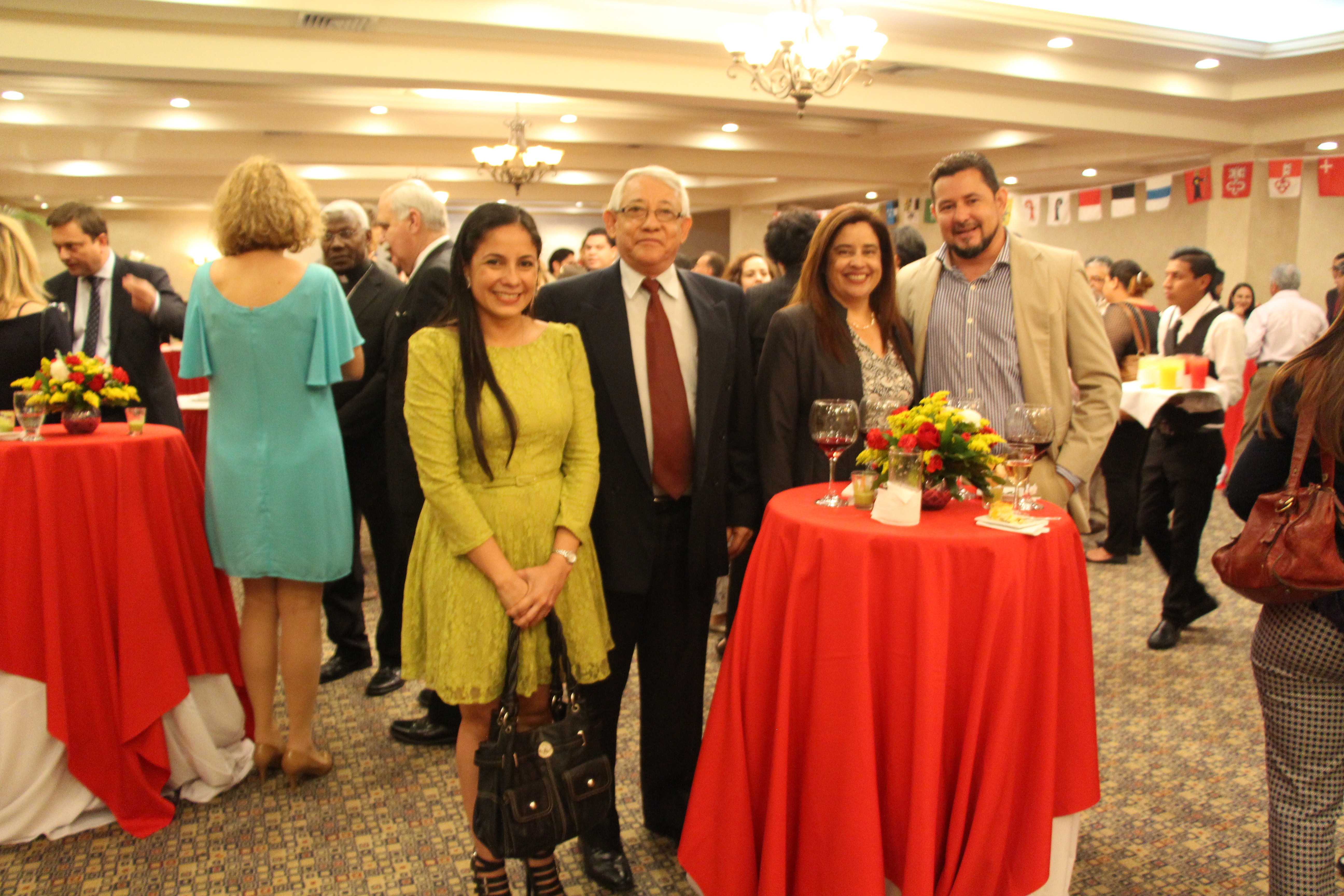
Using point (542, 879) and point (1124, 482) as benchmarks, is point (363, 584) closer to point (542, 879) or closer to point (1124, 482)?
point (542, 879)

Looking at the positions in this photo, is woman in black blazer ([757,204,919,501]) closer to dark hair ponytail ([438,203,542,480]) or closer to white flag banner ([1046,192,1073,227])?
dark hair ponytail ([438,203,542,480])

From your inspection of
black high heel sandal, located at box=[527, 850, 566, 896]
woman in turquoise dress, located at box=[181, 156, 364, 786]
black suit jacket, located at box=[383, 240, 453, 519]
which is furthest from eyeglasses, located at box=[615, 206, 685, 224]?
black high heel sandal, located at box=[527, 850, 566, 896]

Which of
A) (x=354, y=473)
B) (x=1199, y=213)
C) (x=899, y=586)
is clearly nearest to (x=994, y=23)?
(x=354, y=473)

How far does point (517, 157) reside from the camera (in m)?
10.4

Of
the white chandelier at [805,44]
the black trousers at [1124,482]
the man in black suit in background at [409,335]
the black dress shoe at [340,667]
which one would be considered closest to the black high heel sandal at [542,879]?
the man in black suit in background at [409,335]

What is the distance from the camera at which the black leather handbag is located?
1853 mm

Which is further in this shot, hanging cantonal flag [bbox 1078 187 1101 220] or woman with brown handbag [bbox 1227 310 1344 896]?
hanging cantonal flag [bbox 1078 187 1101 220]

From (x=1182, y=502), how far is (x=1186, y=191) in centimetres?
1025

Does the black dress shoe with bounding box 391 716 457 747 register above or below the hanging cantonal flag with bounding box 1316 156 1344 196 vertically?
below

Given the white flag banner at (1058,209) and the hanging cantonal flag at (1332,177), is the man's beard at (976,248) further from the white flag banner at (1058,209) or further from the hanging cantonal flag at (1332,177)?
the white flag banner at (1058,209)

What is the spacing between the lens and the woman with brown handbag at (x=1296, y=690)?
183 cm

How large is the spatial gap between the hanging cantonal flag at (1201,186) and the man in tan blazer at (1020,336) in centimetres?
987

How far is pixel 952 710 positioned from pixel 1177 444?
288 cm

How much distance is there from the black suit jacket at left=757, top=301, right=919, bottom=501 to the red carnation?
0.49 m
